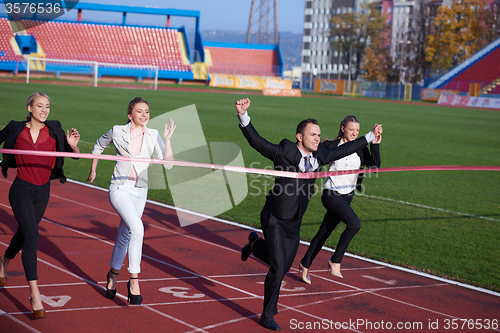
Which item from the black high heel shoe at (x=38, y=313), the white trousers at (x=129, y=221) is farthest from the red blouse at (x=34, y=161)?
the black high heel shoe at (x=38, y=313)

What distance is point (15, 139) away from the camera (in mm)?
5199

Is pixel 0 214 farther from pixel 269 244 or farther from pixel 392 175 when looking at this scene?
pixel 392 175

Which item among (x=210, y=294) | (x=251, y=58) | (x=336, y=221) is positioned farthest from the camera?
(x=251, y=58)

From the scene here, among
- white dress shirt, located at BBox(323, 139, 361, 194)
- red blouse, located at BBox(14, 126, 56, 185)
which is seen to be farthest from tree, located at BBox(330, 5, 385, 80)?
red blouse, located at BBox(14, 126, 56, 185)

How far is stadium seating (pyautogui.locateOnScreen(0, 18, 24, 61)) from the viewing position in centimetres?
5834

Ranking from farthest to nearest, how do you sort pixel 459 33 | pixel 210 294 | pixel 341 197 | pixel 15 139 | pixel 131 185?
pixel 459 33 → pixel 341 197 → pixel 210 294 → pixel 131 185 → pixel 15 139

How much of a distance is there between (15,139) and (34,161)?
279 mm

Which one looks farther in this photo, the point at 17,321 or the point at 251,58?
the point at 251,58

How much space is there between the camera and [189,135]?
20.5 m

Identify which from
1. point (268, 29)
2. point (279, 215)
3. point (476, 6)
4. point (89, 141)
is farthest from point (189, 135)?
point (268, 29)

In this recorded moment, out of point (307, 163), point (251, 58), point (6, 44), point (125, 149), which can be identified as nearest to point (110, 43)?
point (6, 44)

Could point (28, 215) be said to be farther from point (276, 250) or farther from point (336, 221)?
point (336, 221)

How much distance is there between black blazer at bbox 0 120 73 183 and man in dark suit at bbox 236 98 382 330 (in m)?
1.77

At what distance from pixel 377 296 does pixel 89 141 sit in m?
13.3
